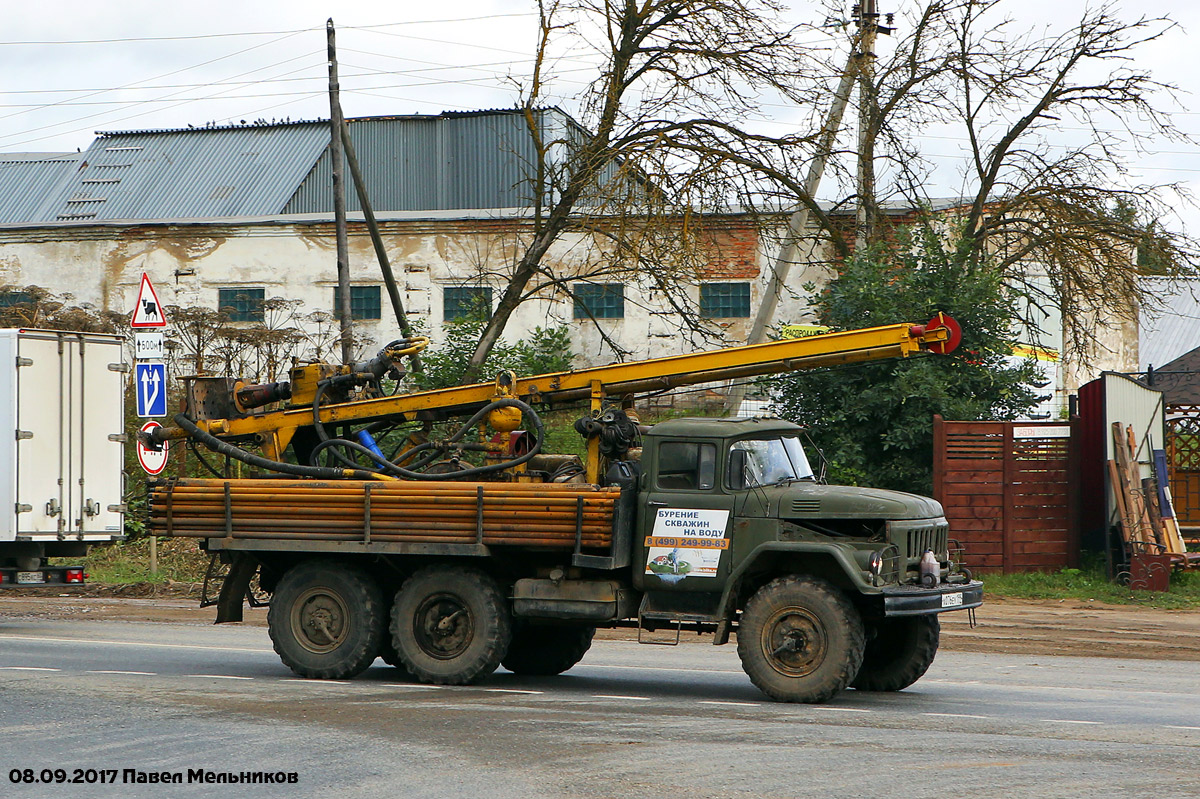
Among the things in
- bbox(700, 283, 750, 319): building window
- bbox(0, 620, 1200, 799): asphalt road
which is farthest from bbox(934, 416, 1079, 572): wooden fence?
bbox(700, 283, 750, 319): building window

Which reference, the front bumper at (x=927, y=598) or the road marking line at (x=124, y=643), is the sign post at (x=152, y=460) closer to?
the road marking line at (x=124, y=643)

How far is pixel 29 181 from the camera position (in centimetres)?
4481

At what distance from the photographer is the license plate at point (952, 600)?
1067cm

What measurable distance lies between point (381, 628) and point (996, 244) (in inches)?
731

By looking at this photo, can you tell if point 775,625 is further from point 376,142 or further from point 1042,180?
point 376,142

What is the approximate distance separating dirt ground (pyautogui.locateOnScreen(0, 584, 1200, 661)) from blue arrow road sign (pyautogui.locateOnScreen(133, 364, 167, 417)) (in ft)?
8.71

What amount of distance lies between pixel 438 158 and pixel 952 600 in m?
38.9

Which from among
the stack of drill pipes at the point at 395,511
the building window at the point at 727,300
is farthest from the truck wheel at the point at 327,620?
the building window at the point at 727,300

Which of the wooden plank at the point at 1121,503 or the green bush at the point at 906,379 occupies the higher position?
the green bush at the point at 906,379

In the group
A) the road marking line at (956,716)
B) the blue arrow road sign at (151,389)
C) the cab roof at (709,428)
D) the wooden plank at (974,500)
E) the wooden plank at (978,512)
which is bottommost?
the road marking line at (956,716)

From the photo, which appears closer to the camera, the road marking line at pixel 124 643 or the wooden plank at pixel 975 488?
the road marking line at pixel 124 643

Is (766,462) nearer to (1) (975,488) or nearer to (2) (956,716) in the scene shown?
(2) (956,716)

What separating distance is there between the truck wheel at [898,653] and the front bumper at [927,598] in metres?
0.48


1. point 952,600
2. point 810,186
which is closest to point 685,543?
point 952,600
